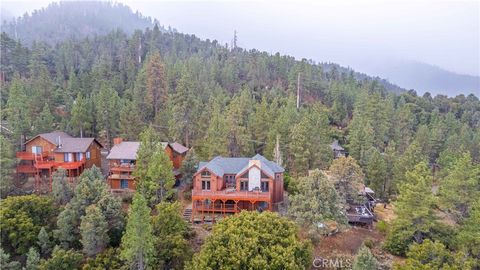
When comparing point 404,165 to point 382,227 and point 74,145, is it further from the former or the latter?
point 74,145

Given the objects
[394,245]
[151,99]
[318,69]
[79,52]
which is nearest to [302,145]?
[394,245]

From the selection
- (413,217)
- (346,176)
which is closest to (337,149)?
(346,176)

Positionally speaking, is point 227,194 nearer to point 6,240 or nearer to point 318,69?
point 6,240

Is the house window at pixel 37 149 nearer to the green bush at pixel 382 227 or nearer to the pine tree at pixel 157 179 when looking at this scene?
the pine tree at pixel 157 179

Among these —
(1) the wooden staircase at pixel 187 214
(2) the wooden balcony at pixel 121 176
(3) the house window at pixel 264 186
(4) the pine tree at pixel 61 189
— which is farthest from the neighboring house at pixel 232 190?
(4) the pine tree at pixel 61 189

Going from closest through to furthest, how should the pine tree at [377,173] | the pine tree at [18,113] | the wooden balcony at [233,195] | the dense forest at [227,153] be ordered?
the dense forest at [227,153]
the wooden balcony at [233,195]
the pine tree at [18,113]
the pine tree at [377,173]

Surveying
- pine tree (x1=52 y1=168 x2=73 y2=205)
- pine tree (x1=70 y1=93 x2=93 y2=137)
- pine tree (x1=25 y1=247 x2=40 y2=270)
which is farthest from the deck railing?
pine tree (x1=70 y1=93 x2=93 y2=137)

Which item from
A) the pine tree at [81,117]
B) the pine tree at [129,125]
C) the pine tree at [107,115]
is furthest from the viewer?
the pine tree at [107,115]
